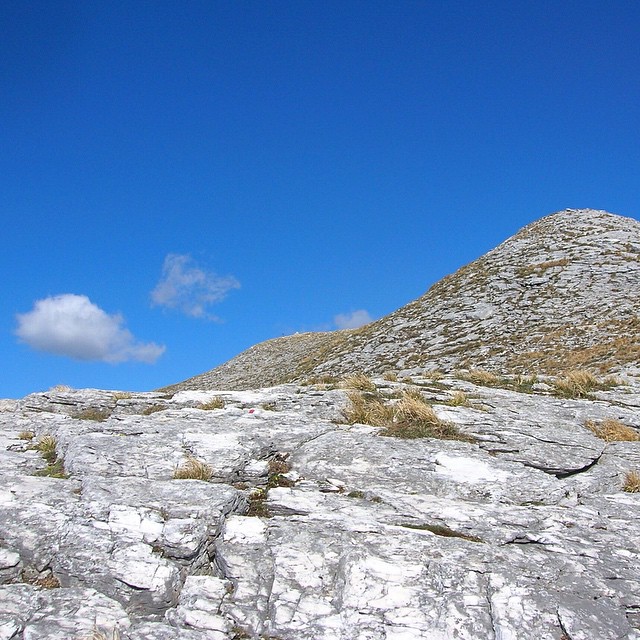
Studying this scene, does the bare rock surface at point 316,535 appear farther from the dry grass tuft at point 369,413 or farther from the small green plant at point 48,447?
the dry grass tuft at point 369,413

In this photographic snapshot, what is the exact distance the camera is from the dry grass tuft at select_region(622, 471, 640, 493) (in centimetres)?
1083

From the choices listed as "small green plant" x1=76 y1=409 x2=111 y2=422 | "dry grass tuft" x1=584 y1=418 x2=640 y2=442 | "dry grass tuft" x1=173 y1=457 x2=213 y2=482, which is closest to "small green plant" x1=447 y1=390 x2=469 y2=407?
"dry grass tuft" x1=584 y1=418 x2=640 y2=442

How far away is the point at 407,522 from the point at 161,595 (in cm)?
397

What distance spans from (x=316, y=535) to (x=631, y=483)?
22.3 ft

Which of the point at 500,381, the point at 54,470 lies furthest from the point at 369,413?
the point at 500,381

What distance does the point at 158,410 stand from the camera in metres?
15.7

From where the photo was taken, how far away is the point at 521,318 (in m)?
38.4

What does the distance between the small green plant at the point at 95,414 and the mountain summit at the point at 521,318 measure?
68.6ft

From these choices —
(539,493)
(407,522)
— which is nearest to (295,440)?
(407,522)

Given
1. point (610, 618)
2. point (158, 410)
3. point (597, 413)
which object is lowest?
point (610, 618)

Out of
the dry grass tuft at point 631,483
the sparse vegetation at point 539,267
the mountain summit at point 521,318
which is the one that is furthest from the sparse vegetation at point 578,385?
the sparse vegetation at point 539,267

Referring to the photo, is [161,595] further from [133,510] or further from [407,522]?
[407,522]

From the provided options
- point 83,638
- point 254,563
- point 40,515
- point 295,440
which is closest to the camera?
point 83,638

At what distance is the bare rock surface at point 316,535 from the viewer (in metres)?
7.20
